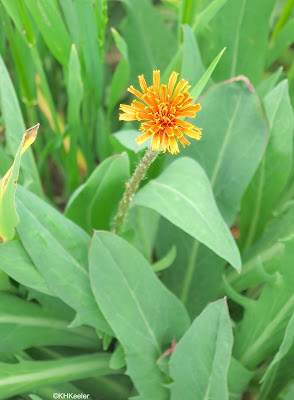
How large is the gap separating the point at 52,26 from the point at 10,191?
0.37 m

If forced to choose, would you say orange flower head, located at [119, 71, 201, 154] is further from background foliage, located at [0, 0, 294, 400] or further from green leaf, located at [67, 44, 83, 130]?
green leaf, located at [67, 44, 83, 130]

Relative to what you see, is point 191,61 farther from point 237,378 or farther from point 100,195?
point 237,378

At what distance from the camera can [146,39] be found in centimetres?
110

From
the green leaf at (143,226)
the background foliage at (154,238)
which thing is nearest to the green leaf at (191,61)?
the background foliage at (154,238)

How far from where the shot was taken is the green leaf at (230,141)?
0.78 meters

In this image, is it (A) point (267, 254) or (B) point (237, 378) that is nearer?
(B) point (237, 378)

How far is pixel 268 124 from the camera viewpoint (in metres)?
0.78

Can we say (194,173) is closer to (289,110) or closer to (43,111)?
(289,110)

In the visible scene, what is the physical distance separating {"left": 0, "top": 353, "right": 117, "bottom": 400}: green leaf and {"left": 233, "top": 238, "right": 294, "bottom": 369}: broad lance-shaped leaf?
0.23 m

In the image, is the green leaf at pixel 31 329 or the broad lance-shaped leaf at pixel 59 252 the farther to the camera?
the green leaf at pixel 31 329

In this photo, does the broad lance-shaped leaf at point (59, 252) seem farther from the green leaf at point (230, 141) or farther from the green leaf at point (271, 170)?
the green leaf at point (271, 170)

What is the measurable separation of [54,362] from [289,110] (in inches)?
21.9

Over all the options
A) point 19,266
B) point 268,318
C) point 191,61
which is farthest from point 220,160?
point 19,266

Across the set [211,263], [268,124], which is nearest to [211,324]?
[211,263]
